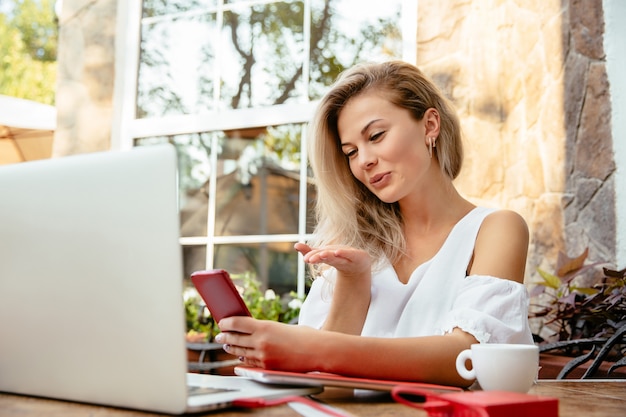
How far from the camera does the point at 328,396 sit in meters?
0.93

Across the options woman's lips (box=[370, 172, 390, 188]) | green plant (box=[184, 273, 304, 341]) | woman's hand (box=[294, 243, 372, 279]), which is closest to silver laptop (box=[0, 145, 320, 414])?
woman's hand (box=[294, 243, 372, 279])

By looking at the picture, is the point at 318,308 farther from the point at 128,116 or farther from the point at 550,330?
the point at 128,116

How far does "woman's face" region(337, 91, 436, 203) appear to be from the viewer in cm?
158

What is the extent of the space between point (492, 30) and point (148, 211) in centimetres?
288

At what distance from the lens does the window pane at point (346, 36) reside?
3662mm

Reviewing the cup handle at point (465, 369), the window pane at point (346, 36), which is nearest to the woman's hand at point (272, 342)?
the cup handle at point (465, 369)

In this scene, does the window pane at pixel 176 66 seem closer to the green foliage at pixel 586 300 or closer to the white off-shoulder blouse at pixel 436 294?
the green foliage at pixel 586 300

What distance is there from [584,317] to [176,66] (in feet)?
9.59

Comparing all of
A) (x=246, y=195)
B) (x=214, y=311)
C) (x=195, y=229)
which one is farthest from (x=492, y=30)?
(x=214, y=311)

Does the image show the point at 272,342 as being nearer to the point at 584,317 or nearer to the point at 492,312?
the point at 492,312

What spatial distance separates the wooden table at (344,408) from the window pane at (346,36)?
2881 millimetres

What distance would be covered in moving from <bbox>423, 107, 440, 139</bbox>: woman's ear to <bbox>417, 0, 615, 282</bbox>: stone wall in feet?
3.88

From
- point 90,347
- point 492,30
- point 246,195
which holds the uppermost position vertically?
point 492,30

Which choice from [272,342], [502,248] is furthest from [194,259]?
[272,342]
